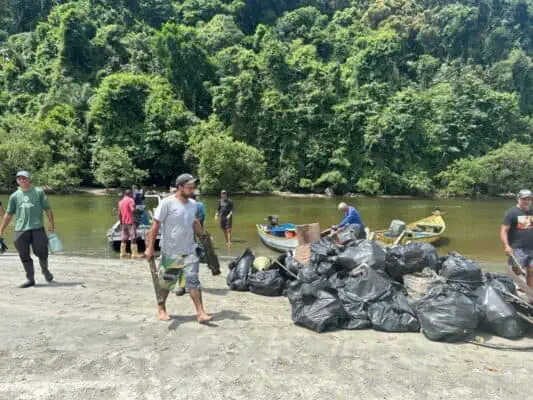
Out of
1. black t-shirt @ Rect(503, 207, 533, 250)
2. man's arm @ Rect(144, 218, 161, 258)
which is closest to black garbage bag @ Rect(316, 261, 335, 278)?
black t-shirt @ Rect(503, 207, 533, 250)

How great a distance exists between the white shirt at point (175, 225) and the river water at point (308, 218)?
790 centimetres

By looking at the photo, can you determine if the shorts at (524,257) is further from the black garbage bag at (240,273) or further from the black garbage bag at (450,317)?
the black garbage bag at (240,273)

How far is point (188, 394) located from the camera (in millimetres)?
3859

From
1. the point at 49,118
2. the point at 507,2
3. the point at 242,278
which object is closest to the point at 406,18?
the point at 507,2

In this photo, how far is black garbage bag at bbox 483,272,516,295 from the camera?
5.98 meters

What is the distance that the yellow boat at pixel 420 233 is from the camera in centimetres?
1431

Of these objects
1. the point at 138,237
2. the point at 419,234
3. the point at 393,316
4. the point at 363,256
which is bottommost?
the point at 419,234

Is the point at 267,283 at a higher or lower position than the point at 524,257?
lower

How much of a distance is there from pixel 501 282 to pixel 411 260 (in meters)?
1.18

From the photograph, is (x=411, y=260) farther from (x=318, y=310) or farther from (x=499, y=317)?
(x=318, y=310)

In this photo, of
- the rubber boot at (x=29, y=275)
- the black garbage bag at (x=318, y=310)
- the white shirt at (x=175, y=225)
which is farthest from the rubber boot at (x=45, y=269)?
the black garbage bag at (x=318, y=310)

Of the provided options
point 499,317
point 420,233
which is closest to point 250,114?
point 420,233

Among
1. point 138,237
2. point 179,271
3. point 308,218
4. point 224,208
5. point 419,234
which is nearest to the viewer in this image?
point 179,271

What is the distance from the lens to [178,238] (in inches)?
209
